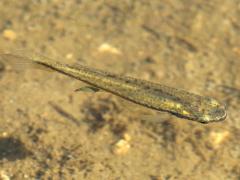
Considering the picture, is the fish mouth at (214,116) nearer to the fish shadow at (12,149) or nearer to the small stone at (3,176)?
the fish shadow at (12,149)

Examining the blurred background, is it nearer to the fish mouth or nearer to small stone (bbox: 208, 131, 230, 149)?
small stone (bbox: 208, 131, 230, 149)

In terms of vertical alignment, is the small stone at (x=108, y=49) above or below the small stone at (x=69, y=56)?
above

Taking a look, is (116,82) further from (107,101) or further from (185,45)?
(185,45)

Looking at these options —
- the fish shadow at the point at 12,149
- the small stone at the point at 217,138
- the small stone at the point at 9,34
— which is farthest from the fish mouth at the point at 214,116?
the small stone at the point at 9,34

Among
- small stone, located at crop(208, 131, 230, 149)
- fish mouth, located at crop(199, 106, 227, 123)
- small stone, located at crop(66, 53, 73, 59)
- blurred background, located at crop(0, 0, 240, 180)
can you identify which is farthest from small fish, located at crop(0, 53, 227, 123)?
small stone, located at crop(66, 53, 73, 59)

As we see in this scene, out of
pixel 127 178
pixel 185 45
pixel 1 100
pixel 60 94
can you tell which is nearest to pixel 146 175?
pixel 127 178
